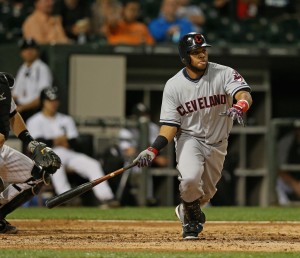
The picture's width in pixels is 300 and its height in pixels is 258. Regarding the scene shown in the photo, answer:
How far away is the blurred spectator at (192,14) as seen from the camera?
48.1ft

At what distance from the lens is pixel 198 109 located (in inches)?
291

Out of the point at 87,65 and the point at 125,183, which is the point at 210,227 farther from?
the point at 87,65

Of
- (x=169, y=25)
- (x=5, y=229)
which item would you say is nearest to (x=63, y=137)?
(x=169, y=25)

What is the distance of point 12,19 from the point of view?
46.4 feet

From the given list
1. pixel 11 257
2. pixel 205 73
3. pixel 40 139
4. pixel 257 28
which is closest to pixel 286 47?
pixel 257 28

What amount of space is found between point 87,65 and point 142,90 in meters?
1.10

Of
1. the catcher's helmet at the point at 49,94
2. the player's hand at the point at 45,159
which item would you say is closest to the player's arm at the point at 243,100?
the player's hand at the point at 45,159

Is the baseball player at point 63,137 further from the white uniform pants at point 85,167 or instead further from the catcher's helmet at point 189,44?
the catcher's helmet at point 189,44

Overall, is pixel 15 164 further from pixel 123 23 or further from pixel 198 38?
pixel 123 23

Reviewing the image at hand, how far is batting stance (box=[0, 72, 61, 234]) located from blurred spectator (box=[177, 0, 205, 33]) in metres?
7.01

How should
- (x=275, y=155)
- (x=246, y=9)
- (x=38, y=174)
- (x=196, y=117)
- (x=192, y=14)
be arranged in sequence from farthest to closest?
(x=246, y=9), (x=192, y=14), (x=275, y=155), (x=38, y=174), (x=196, y=117)

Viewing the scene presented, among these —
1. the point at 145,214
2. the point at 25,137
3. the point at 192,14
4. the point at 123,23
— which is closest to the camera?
the point at 25,137

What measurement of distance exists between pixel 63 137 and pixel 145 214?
2.14m

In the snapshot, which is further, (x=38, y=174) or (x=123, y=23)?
(x=123, y=23)
